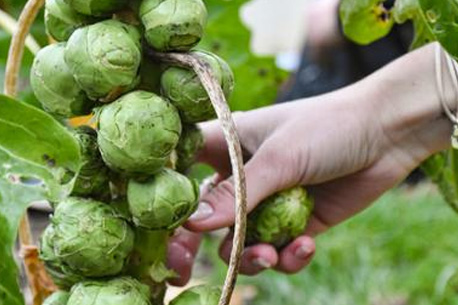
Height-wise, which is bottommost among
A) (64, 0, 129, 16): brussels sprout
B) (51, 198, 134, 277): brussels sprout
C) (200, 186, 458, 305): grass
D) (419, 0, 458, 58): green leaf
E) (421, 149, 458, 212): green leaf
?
(200, 186, 458, 305): grass

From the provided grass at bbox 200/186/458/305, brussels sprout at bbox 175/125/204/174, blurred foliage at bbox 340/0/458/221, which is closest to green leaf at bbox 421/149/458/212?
blurred foliage at bbox 340/0/458/221

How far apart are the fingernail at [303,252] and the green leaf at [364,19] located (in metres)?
0.32

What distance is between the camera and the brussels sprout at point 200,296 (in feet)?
3.35

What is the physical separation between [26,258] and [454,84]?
0.64 meters

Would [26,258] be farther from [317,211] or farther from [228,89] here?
[317,211]

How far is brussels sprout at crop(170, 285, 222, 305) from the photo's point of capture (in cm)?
102

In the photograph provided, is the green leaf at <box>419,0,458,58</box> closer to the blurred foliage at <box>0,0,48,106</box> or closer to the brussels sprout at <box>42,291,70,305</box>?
the brussels sprout at <box>42,291,70,305</box>

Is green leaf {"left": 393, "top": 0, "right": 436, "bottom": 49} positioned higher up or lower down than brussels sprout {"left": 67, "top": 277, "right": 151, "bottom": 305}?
higher up

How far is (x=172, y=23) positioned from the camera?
969mm

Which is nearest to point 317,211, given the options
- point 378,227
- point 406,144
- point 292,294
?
point 406,144

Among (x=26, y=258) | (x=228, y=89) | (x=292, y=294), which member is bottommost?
(x=292, y=294)

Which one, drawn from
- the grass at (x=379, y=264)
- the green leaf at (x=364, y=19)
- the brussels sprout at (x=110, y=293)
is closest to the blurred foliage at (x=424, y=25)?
the green leaf at (x=364, y=19)

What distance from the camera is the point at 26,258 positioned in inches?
48.2

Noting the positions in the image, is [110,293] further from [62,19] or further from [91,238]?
[62,19]
